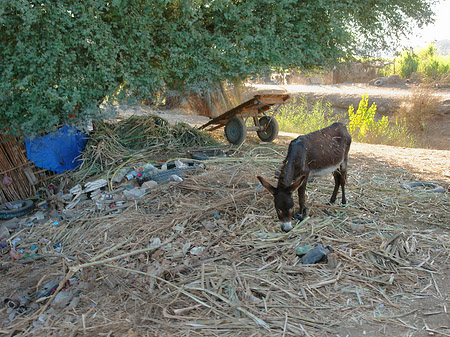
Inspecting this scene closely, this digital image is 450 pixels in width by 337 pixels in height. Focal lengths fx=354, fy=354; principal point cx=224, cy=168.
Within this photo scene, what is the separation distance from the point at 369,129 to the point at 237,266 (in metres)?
11.0

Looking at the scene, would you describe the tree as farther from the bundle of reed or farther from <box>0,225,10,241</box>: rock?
<box>0,225,10,241</box>: rock

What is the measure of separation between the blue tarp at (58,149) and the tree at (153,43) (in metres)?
0.37

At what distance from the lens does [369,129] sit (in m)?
13.5

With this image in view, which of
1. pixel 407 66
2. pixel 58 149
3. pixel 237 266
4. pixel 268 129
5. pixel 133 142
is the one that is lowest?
pixel 237 266

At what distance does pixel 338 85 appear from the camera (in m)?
24.3

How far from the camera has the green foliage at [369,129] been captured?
1320 centimetres

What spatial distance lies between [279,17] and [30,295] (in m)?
7.22

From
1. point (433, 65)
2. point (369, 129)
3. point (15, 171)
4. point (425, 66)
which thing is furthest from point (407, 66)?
point (15, 171)

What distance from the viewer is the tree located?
252 inches

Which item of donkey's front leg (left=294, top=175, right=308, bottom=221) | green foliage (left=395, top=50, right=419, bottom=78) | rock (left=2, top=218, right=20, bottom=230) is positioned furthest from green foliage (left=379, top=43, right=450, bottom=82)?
rock (left=2, top=218, right=20, bottom=230)

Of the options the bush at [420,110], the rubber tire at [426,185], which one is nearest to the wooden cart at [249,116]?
the rubber tire at [426,185]

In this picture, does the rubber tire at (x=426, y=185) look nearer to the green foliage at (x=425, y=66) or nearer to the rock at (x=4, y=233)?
the rock at (x=4, y=233)

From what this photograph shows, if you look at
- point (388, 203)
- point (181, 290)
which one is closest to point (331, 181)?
point (388, 203)

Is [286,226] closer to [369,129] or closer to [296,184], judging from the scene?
[296,184]
